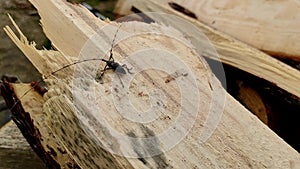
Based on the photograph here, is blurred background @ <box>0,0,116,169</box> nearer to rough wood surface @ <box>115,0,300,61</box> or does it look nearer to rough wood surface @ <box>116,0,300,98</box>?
rough wood surface @ <box>116,0,300,98</box>

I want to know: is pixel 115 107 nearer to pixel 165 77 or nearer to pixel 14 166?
pixel 165 77

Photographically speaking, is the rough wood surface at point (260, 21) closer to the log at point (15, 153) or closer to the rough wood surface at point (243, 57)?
the rough wood surface at point (243, 57)

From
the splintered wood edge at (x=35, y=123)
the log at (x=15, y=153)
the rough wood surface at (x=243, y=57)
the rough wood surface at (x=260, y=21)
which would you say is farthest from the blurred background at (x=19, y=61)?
Answer: the rough wood surface at (x=260, y=21)

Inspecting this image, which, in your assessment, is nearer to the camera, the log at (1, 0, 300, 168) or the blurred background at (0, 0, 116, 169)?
the log at (1, 0, 300, 168)

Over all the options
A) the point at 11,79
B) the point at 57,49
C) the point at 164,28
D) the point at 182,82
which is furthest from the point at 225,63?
the point at 11,79

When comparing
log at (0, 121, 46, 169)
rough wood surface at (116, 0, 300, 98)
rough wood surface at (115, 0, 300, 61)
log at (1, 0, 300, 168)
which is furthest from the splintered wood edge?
rough wood surface at (115, 0, 300, 61)

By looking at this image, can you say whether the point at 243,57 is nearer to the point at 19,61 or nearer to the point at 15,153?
the point at 15,153
